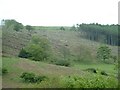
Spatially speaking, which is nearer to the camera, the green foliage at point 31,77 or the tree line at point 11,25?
the green foliage at point 31,77

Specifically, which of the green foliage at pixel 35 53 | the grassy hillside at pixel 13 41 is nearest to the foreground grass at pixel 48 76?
the green foliage at pixel 35 53

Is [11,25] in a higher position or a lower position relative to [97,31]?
higher

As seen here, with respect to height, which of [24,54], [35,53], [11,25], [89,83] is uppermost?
[11,25]

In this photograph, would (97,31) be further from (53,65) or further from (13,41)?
(53,65)

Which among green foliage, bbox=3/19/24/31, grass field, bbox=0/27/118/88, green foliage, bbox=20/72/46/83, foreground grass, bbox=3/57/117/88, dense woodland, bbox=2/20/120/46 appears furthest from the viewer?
dense woodland, bbox=2/20/120/46

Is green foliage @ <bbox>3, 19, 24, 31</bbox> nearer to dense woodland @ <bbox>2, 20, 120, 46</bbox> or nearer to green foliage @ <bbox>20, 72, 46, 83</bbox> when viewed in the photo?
dense woodland @ <bbox>2, 20, 120, 46</bbox>

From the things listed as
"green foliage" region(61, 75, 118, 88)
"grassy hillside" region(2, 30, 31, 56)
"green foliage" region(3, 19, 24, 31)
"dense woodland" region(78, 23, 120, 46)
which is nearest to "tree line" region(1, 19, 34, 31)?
"green foliage" region(3, 19, 24, 31)

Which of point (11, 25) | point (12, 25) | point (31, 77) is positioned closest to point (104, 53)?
point (11, 25)

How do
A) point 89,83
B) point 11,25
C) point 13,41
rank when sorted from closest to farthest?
point 89,83
point 13,41
point 11,25

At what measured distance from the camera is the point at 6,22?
94438 millimetres

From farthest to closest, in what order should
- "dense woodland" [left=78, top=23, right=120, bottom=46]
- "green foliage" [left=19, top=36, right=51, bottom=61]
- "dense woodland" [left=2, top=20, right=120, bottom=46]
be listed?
"dense woodland" [left=78, top=23, right=120, bottom=46]
"dense woodland" [left=2, top=20, right=120, bottom=46]
"green foliage" [left=19, top=36, right=51, bottom=61]

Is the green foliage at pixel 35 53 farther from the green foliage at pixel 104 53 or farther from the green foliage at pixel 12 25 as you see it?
the green foliage at pixel 12 25

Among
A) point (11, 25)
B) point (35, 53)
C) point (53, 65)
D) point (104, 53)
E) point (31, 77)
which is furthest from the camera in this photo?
point (11, 25)

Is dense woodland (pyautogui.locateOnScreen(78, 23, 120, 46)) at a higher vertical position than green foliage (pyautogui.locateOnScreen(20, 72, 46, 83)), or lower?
higher
